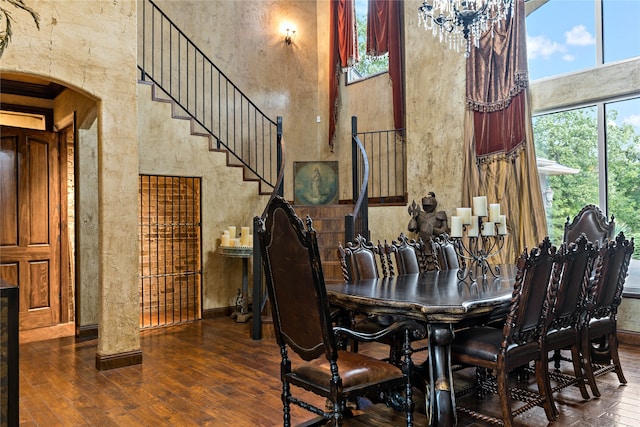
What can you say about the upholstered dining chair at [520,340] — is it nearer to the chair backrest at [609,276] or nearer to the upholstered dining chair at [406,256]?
the chair backrest at [609,276]

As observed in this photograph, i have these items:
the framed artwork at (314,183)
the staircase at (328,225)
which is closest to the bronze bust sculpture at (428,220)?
the staircase at (328,225)

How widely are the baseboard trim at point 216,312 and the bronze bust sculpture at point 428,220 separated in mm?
2593

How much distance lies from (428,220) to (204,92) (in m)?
4.05

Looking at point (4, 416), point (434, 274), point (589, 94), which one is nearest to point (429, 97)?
point (589, 94)

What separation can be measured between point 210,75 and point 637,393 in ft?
22.0

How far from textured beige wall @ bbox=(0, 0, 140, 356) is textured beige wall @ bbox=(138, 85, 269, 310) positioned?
1.50m

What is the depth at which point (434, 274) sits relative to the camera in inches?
155

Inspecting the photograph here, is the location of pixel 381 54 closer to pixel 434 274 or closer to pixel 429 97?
pixel 429 97

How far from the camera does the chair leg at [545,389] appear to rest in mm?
2811

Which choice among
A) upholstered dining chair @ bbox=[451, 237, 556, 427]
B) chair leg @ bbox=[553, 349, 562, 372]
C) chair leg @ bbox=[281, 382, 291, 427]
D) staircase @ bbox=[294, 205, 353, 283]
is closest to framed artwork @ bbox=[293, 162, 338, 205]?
staircase @ bbox=[294, 205, 353, 283]

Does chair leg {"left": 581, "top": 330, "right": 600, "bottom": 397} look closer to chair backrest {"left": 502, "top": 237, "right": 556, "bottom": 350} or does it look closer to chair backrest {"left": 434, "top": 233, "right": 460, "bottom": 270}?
chair backrest {"left": 502, "top": 237, "right": 556, "bottom": 350}

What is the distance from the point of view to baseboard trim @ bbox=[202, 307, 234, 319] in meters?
6.24

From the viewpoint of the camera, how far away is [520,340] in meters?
2.72

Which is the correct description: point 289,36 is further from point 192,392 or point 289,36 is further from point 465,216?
point 192,392
